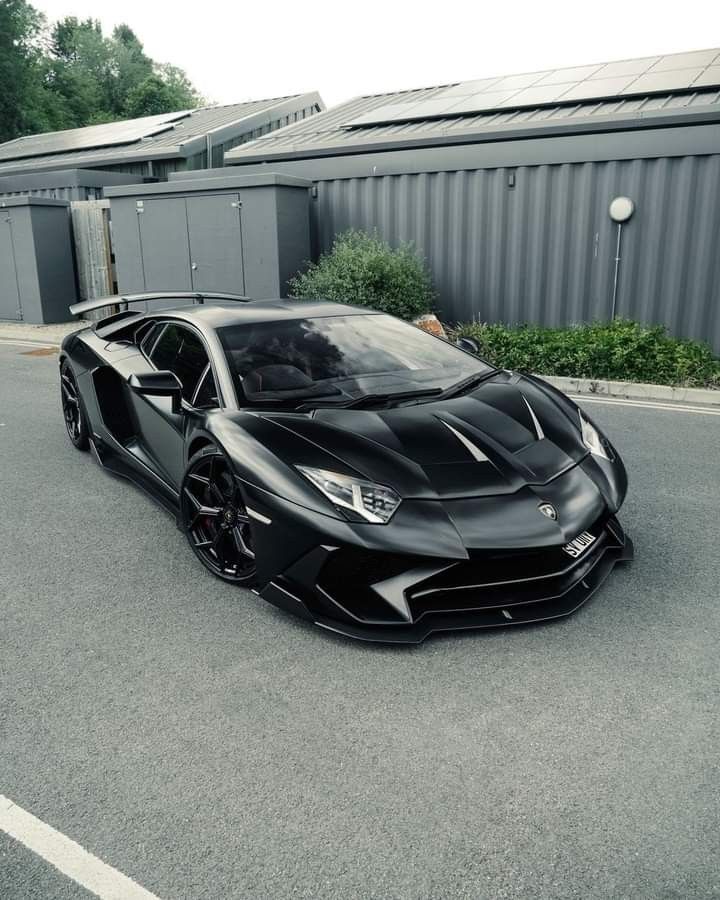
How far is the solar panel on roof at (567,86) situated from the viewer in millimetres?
11094

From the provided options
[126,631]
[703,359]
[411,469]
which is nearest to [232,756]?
[126,631]

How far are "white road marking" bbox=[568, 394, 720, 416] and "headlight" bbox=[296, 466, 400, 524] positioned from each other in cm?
522

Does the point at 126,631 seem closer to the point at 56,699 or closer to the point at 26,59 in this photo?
the point at 56,699

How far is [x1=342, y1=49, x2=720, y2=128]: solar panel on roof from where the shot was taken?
11094 mm

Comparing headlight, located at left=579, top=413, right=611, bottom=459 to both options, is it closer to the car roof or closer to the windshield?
the windshield

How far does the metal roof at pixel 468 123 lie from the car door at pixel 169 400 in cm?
766

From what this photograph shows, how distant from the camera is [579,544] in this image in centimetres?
338

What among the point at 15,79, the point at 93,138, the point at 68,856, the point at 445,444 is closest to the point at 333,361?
the point at 445,444

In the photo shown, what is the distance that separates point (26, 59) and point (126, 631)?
2031 inches

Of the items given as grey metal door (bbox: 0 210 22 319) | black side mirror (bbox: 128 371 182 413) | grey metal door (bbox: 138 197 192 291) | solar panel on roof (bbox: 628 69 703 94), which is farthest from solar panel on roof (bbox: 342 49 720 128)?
black side mirror (bbox: 128 371 182 413)

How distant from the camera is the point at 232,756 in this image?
256 centimetres

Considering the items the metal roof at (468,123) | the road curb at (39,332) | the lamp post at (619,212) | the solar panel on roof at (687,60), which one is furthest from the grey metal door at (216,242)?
the solar panel on roof at (687,60)

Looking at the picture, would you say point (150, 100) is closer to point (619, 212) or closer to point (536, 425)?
point (619, 212)

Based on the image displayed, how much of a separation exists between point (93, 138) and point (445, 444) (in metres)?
20.1
